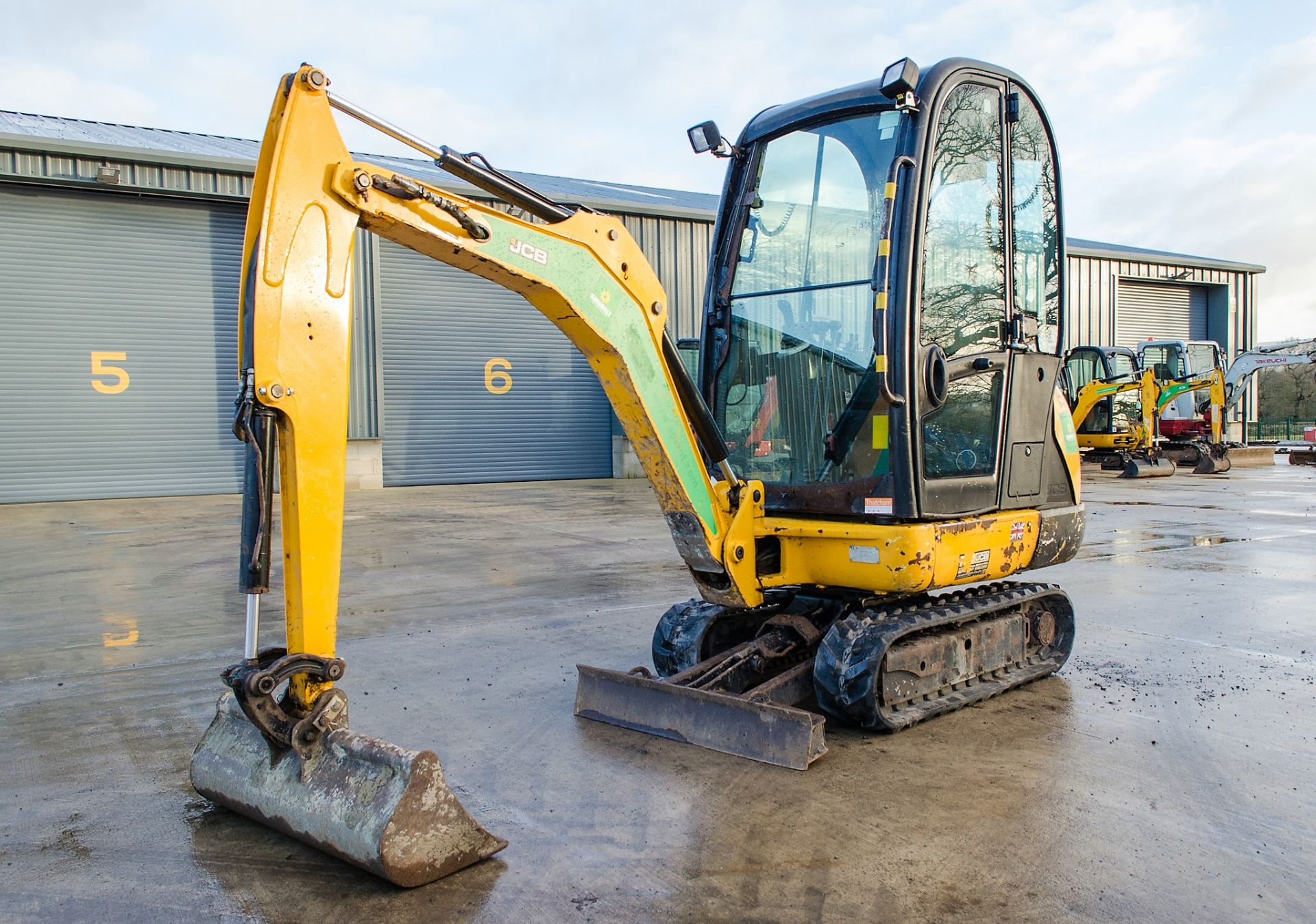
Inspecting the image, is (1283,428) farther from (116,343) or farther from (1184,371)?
(116,343)

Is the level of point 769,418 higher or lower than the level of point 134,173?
lower

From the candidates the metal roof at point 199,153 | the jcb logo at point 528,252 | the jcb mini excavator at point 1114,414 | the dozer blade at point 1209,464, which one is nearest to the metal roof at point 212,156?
the metal roof at point 199,153

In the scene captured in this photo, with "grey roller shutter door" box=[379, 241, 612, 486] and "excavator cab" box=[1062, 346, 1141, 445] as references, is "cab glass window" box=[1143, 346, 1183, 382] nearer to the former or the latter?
"excavator cab" box=[1062, 346, 1141, 445]

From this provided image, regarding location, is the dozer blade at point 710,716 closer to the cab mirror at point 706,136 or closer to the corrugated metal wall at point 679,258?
the cab mirror at point 706,136

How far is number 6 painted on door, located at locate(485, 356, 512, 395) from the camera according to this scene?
22469 millimetres

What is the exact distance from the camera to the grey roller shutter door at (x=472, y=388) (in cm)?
2144

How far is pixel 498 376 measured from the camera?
890 inches

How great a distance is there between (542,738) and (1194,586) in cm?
669

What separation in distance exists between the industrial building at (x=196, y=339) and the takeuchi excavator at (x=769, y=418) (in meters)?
16.1

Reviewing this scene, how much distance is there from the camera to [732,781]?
14.0 feet

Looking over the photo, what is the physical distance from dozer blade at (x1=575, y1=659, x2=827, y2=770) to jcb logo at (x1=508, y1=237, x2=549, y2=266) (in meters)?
2.05

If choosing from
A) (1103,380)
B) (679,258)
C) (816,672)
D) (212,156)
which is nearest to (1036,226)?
(816,672)

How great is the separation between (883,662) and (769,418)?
143 centimetres

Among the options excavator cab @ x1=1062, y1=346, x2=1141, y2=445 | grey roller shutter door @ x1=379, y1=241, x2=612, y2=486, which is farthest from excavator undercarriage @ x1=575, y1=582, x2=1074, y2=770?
excavator cab @ x1=1062, y1=346, x2=1141, y2=445
